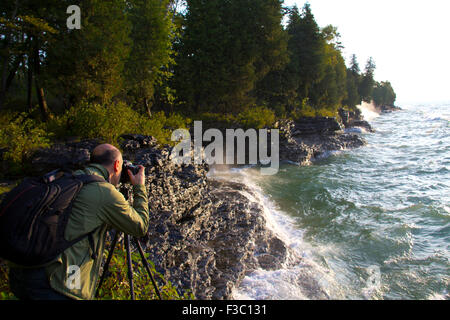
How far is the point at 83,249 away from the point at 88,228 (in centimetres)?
22

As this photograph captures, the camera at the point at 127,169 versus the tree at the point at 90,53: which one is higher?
the tree at the point at 90,53

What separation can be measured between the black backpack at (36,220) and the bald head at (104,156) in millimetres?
580

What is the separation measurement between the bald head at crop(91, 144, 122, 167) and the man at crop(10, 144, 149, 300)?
6 cm

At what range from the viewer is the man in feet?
7.41

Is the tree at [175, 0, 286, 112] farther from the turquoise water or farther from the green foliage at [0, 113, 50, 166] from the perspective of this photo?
the green foliage at [0, 113, 50, 166]

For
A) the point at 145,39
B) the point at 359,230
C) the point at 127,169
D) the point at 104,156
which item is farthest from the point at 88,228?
the point at 145,39

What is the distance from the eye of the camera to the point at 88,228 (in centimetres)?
243

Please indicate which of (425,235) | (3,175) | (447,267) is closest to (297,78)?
(425,235)

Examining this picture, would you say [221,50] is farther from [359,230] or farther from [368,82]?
[368,82]

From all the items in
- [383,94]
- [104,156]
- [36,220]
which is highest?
[383,94]

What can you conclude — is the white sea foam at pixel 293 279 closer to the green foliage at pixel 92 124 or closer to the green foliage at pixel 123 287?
the green foliage at pixel 123 287

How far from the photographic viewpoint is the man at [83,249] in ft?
7.41

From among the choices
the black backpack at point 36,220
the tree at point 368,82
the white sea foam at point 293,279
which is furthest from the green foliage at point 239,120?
the tree at point 368,82

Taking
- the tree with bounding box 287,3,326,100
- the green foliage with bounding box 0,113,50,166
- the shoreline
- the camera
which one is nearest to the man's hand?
the camera
